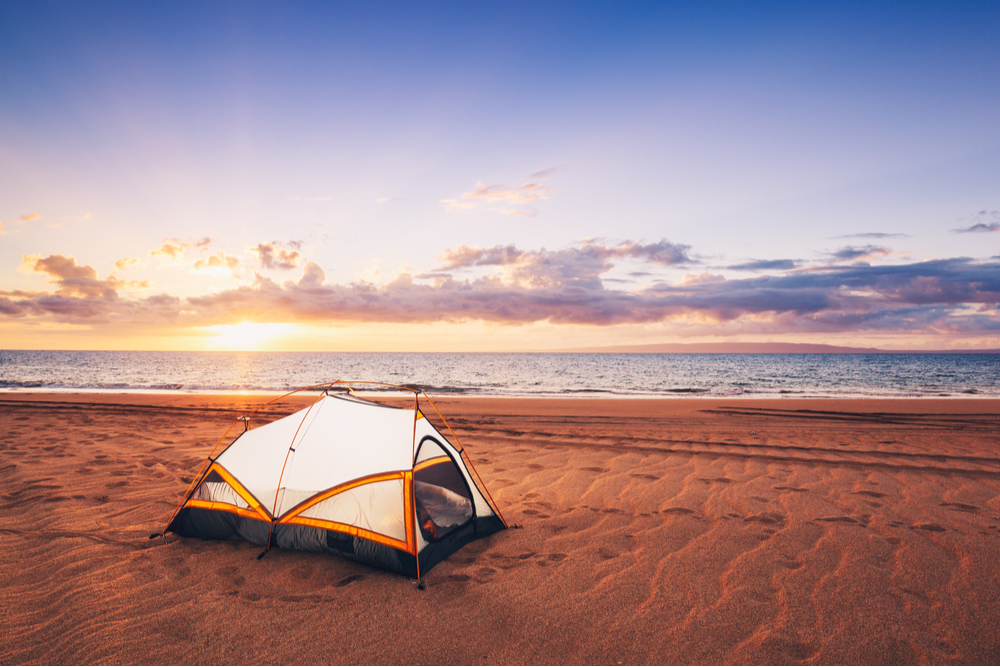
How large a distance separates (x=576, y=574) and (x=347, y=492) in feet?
9.93

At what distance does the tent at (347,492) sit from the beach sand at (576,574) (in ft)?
0.78

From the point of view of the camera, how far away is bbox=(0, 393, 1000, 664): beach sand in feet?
14.0

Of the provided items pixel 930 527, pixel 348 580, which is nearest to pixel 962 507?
pixel 930 527

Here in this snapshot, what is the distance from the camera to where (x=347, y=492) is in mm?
5840

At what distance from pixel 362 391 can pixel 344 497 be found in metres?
27.8

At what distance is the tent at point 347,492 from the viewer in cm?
566

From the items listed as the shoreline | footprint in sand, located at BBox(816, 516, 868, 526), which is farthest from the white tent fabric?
the shoreline

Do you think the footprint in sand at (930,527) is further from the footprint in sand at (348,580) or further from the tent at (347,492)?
the footprint in sand at (348,580)

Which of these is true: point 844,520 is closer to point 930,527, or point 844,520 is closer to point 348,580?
point 930,527

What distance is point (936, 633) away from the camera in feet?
14.4

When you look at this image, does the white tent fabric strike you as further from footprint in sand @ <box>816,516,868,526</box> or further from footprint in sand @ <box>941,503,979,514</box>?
footprint in sand @ <box>941,503,979,514</box>

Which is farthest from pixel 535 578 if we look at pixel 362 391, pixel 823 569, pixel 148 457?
pixel 362 391

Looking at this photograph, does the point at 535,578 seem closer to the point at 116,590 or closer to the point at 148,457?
the point at 116,590

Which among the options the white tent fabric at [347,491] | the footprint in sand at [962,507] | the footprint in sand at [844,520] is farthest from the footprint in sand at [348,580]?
the footprint in sand at [962,507]
